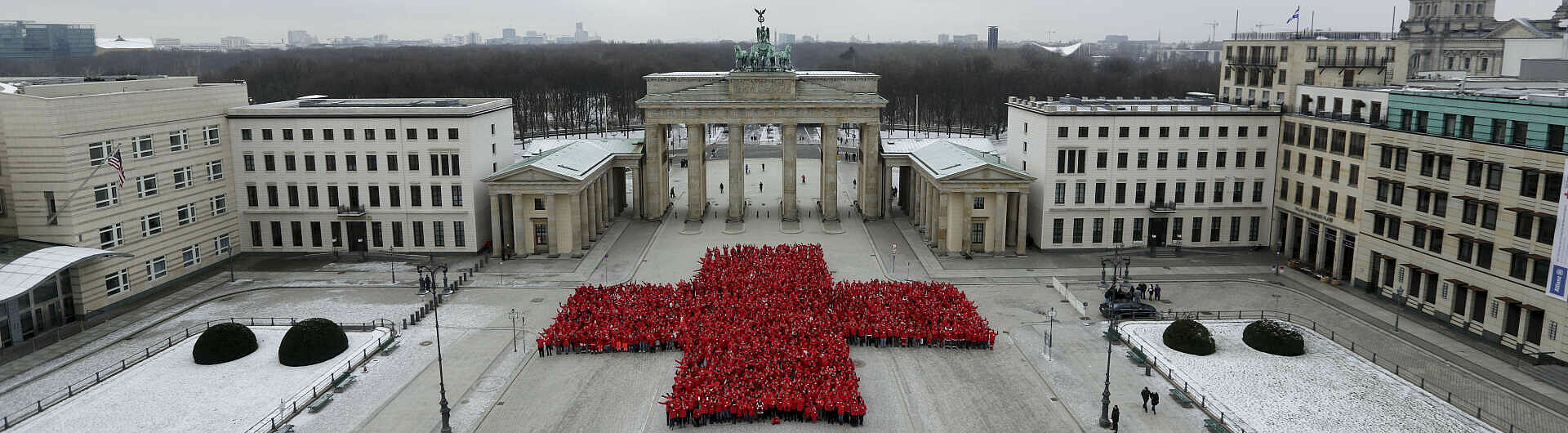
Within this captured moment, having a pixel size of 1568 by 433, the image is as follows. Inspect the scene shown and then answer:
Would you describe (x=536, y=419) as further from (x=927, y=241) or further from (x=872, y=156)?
(x=872, y=156)

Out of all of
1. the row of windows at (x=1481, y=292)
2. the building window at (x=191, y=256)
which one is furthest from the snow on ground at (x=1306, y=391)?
the building window at (x=191, y=256)

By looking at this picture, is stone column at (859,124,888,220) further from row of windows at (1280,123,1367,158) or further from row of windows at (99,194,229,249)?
row of windows at (99,194,229,249)

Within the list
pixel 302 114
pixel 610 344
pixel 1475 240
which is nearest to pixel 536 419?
pixel 610 344

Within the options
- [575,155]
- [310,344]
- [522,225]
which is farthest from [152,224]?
[575,155]

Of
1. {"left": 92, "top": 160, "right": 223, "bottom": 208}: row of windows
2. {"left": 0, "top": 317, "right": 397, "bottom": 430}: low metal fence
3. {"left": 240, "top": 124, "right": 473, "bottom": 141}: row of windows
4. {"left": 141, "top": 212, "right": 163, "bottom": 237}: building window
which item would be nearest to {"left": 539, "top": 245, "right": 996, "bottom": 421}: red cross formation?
{"left": 0, "top": 317, "right": 397, "bottom": 430}: low metal fence

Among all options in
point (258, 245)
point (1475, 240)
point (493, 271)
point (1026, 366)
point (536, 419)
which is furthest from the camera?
point (258, 245)

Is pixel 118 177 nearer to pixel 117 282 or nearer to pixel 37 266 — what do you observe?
pixel 117 282

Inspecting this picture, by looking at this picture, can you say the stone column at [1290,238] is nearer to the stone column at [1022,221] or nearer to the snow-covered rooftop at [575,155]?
the stone column at [1022,221]
